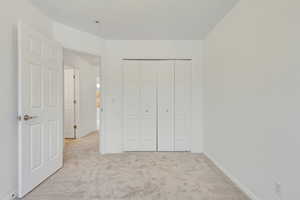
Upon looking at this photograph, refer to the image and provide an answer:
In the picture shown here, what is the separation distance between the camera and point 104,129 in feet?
12.1

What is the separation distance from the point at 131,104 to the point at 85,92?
94.5 inches

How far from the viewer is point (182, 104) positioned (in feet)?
12.6

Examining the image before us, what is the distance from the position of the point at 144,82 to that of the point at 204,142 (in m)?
1.78

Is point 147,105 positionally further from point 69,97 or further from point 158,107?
point 69,97

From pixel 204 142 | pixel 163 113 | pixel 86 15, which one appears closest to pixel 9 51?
pixel 86 15

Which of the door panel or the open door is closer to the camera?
the open door

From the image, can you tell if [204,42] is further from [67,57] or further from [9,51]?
[67,57]

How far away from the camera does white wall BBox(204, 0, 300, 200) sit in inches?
58.3

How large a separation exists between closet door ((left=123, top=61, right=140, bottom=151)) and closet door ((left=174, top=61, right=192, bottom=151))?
0.82 meters

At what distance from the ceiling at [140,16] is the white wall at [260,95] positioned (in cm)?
34

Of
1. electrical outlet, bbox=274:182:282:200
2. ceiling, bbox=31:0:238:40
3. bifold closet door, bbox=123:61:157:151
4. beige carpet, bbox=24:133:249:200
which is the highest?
ceiling, bbox=31:0:238:40

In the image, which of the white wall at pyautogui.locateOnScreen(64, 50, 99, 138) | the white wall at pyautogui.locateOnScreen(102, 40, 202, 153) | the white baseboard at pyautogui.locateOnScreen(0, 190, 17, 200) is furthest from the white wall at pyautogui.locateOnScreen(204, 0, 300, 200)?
the white wall at pyautogui.locateOnScreen(64, 50, 99, 138)

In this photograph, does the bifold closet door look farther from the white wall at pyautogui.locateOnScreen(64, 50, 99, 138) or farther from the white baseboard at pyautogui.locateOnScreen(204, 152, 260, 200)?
the white wall at pyautogui.locateOnScreen(64, 50, 99, 138)

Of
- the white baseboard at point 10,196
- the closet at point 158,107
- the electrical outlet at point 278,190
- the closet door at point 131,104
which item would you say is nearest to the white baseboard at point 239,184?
the electrical outlet at point 278,190
